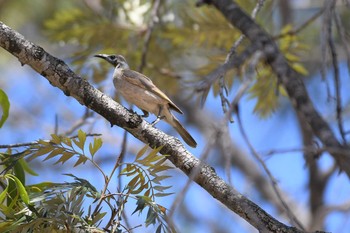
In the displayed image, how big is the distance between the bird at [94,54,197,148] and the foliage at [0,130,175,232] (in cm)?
149

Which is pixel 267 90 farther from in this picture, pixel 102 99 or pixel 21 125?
pixel 21 125

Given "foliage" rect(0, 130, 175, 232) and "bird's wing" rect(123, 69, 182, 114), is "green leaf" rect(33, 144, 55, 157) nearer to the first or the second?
"foliage" rect(0, 130, 175, 232)

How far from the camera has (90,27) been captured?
4.62m

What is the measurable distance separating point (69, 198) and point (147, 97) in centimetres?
184

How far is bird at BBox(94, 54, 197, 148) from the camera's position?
3.79 metres

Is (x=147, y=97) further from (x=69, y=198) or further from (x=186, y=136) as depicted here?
(x=69, y=198)

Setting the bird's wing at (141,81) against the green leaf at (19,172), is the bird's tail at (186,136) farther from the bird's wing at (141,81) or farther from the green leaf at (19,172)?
the green leaf at (19,172)

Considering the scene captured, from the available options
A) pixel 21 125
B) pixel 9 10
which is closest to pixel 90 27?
pixel 9 10

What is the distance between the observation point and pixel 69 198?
206cm

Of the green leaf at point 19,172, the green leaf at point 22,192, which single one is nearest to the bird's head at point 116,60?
the green leaf at point 19,172

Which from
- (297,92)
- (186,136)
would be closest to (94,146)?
(297,92)

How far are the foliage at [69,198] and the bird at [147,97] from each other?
1.49m

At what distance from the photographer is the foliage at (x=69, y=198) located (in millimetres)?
2012

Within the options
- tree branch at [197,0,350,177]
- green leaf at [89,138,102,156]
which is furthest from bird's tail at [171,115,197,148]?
green leaf at [89,138,102,156]
